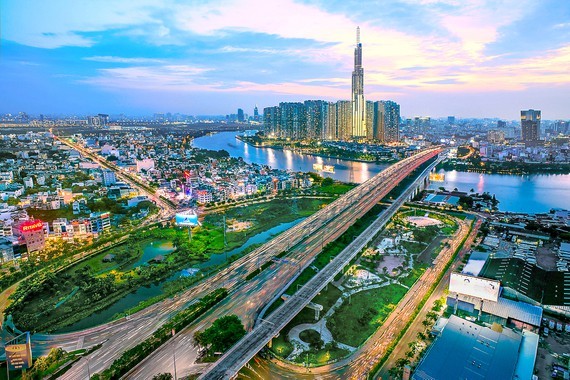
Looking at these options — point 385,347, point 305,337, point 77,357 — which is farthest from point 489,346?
point 77,357

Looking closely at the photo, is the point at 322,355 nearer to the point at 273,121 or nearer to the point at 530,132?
the point at 273,121

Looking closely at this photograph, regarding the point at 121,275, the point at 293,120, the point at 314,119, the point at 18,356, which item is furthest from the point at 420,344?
the point at 293,120

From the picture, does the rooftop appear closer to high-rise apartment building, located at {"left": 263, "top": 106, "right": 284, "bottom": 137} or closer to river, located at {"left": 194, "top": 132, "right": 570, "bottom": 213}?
river, located at {"left": 194, "top": 132, "right": 570, "bottom": 213}

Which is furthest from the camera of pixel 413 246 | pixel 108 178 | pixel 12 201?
pixel 108 178

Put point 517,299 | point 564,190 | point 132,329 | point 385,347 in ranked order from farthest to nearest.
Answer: point 564,190, point 517,299, point 132,329, point 385,347

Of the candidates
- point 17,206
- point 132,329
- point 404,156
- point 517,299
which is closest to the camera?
point 132,329

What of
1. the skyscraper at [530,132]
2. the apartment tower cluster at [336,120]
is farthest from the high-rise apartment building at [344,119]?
the skyscraper at [530,132]

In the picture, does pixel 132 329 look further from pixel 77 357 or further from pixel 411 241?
pixel 411 241
